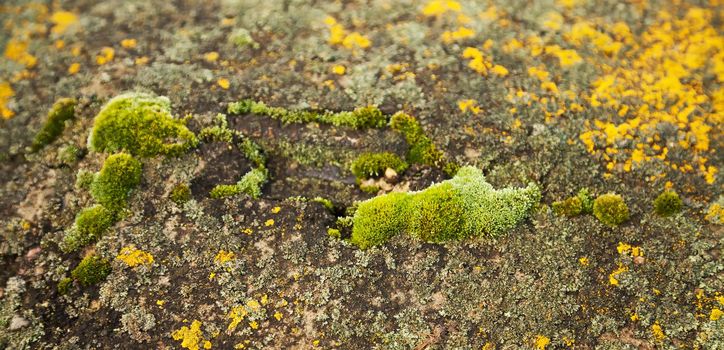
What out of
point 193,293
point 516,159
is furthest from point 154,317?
point 516,159

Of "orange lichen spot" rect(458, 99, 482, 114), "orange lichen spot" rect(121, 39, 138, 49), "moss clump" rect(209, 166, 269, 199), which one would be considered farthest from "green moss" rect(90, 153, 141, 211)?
"orange lichen spot" rect(458, 99, 482, 114)

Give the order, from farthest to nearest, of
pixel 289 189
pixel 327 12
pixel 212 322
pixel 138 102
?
pixel 327 12
pixel 138 102
pixel 289 189
pixel 212 322

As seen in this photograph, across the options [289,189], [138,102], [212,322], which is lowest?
[212,322]

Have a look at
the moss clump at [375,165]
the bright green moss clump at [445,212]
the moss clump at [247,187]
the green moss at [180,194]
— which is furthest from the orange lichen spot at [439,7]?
the green moss at [180,194]

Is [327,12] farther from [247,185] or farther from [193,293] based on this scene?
[193,293]

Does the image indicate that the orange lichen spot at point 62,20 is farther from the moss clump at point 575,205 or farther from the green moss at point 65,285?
the moss clump at point 575,205

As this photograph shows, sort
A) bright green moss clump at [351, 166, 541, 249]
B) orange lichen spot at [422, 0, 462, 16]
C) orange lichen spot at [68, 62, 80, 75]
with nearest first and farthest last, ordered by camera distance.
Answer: bright green moss clump at [351, 166, 541, 249] → orange lichen spot at [68, 62, 80, 75] → orange lichen spot at [422, 0, 462, 16]

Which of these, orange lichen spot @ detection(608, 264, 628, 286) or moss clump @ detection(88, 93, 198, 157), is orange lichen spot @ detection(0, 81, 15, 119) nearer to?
moss clump @ detection(88, 93, 198, 157)
